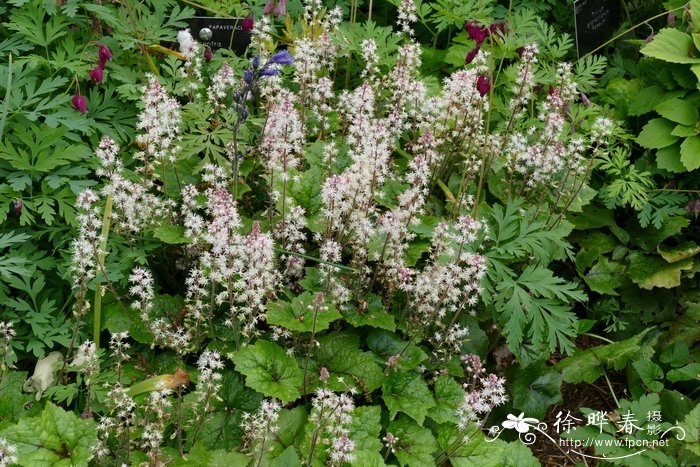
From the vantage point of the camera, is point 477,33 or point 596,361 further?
point 596,361


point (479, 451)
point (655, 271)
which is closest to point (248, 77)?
point (479, 451)

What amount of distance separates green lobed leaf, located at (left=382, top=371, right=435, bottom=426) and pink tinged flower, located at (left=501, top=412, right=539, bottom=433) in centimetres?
60

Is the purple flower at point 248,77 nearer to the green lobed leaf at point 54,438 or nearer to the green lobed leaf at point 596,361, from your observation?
the green lobed leaf at point 54,438

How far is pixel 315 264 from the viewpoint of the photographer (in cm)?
362

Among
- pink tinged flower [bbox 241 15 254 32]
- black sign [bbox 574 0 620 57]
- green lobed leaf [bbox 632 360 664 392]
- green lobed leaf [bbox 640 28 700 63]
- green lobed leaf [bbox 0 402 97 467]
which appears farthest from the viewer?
black sign [bbox 574 0 620 57]

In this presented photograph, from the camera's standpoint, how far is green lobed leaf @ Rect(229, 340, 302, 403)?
2.79 metres

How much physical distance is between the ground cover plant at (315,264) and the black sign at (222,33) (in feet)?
0.75

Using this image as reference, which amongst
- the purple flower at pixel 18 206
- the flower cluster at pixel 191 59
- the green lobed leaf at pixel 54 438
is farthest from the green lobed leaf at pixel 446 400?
the purple flower at pixel 18 206

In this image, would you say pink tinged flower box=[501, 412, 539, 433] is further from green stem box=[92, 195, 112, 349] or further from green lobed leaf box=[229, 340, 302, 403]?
green stem box=[92, 195, 112, 349]

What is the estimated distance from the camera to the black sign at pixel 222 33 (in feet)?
14.0

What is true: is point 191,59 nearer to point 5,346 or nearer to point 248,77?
point 248,77

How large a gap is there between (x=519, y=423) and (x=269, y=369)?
1424 millimetres

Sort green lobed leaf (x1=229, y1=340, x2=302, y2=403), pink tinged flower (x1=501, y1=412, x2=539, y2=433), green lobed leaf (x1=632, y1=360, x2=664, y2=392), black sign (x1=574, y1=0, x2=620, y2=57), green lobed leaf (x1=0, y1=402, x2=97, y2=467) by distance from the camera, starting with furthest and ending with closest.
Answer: black sign (x1=574, y1=0, x2=620, y2=57) → green lobed leaf (x1=632, y1=360, x2=664, y2=392) → pink tinged flower (x1=501, y1=412, x2=539, y2=433) → green lobed leaf (x1=229, y1=340, x2=302, y2=403) → green lobed leaf (x1=0, y1=402, x2=97, y2=467)

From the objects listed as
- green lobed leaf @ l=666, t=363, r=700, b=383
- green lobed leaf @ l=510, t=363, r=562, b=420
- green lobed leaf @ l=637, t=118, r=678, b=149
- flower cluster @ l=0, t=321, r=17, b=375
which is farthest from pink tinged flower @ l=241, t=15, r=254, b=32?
green lobed leaf @ l=666, t=363, r=700, b=383
